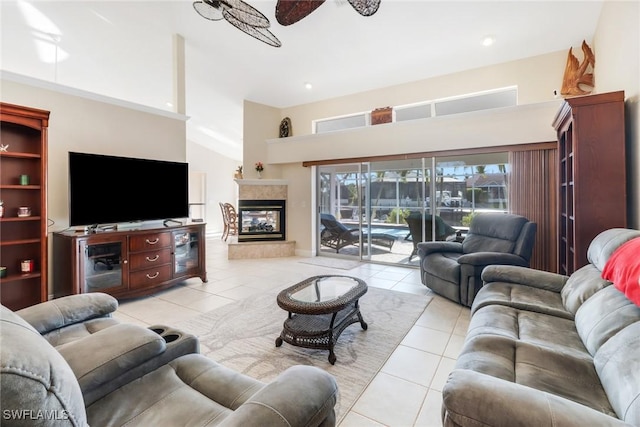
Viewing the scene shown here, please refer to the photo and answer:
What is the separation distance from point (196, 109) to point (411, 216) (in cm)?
581

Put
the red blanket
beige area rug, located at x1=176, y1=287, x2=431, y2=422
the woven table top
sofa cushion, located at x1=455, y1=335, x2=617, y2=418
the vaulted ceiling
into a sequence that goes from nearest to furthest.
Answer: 1. sofa cushion, located at x1=455, y1=335, x2=617, y2=418
2. the red blanket
3. beige area rug, located at x1=176, y1=287, x2=431, y2=422
4. the woven table top
5. the vaulted ceiling

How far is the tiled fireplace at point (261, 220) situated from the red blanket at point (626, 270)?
520 cm

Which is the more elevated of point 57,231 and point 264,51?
point 264,51

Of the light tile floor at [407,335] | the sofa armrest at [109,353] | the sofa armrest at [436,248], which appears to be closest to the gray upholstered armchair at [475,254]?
the sofa armrest at [436,248]

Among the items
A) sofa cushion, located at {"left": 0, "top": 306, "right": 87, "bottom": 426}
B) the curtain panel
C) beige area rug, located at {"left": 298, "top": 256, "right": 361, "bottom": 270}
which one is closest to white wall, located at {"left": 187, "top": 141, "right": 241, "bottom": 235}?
beige area rug, located at {"left": 298, "top": 256, "right": 361, "bottom": 270}

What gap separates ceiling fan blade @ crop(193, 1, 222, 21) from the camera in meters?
2.85

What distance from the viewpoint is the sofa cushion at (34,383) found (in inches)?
→ 21.5

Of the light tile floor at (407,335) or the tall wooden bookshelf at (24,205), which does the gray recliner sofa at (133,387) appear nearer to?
the light tile floor at (407,335)

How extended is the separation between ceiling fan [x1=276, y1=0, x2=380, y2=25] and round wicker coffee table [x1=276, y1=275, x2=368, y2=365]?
8.53 ft

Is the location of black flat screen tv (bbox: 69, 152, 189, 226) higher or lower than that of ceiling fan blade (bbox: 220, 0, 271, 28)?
lower

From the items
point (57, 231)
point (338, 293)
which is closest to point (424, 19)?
point (338, 293)

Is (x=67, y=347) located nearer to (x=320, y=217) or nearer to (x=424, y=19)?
(x=424, y=19)

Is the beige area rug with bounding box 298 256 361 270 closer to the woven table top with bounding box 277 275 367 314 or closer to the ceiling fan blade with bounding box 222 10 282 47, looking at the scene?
the woven table top with bounding box 277 275 367 314

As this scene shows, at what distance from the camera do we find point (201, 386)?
46.8 inches
